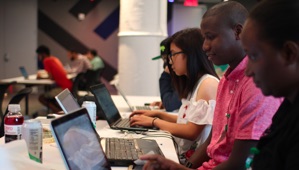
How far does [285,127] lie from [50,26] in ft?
35.5

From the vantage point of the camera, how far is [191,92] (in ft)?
7.87

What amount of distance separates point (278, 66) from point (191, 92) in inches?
56.3

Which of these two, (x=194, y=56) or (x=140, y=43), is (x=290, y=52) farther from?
(x=140, y=43)

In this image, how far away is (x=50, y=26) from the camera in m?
11.2

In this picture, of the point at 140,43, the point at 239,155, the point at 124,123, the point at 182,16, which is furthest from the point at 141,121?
the point at 182,16

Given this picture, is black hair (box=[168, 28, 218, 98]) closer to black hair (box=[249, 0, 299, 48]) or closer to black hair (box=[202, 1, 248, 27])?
black hair (box=[202, 1, 248, 27])

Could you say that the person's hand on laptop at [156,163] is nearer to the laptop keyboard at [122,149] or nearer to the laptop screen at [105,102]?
the laptop keyboard at [122,149]

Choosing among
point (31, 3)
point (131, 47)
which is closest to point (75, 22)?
point (31, 3)

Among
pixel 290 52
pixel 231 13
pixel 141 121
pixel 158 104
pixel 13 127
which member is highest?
pixel 231 13

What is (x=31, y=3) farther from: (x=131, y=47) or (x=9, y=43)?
(x=131, y=47)

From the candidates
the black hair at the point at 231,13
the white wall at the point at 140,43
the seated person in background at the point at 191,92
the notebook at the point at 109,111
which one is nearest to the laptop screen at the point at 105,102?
the notebook at the point at 109,111

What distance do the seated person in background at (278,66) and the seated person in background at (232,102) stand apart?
312 mm

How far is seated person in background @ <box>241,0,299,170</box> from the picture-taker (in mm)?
956

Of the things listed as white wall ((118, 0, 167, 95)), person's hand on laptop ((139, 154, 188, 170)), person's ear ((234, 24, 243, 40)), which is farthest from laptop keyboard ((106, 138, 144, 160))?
white wall ((118, 0, 167, 95))
